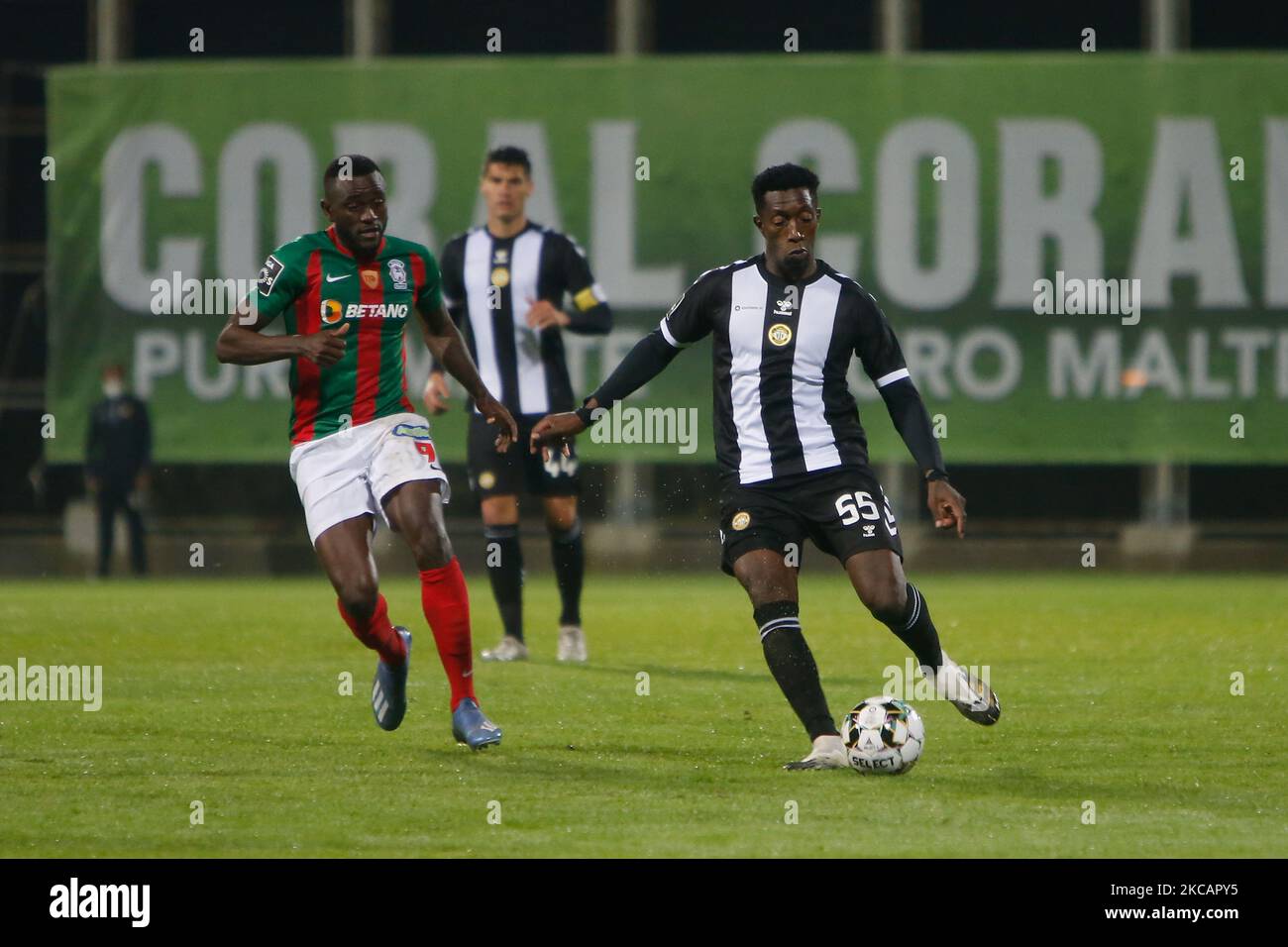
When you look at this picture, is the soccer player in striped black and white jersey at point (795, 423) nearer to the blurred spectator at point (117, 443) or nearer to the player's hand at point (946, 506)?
the player's hand at point (946, 506)

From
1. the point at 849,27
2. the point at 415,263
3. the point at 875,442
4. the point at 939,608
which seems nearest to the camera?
the point at 415,263

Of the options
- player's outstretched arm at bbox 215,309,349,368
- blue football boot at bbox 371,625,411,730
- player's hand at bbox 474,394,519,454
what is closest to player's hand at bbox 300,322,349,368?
player's outstretched arm at bbox 215,309,349,368

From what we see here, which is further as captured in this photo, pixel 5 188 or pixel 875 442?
pixel 5 188

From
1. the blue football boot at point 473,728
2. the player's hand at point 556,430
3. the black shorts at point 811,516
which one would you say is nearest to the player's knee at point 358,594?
the blue football boot at point 473,728

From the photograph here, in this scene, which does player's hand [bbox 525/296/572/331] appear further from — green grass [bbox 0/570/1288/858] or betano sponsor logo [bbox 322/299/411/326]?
betano sponsor logo [bbox 322/299/411/326]

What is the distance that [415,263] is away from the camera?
7.93 m

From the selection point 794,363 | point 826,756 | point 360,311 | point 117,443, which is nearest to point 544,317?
point 360,311

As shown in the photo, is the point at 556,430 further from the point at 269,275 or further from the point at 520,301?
the point at 520,301

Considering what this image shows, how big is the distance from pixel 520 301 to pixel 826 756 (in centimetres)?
477

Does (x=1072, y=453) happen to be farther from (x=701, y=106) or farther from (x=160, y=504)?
(x=160, y=504)

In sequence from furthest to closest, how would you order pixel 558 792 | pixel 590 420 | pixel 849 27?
pixel 849 27 < pixel 590 420 < pixel 558 792

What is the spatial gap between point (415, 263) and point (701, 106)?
1069 cm

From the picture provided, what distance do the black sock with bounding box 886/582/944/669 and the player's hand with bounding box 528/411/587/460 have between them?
1.32 meters
